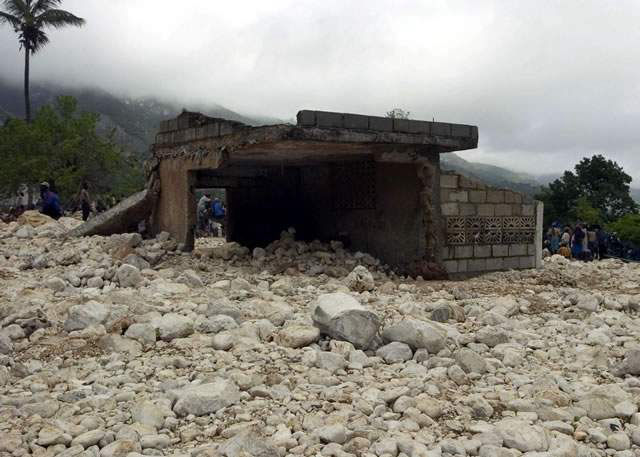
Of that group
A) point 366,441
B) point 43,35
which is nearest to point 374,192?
point 366,441

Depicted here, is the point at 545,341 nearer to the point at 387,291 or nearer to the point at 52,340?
the point at 387,291

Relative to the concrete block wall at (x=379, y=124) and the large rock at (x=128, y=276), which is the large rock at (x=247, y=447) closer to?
the large rock at (x=128, y=276)

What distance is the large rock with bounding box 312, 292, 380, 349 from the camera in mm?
4438

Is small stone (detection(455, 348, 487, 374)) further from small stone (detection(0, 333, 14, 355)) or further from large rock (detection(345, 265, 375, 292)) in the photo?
small stone (detection(0, 333, 14, 355))

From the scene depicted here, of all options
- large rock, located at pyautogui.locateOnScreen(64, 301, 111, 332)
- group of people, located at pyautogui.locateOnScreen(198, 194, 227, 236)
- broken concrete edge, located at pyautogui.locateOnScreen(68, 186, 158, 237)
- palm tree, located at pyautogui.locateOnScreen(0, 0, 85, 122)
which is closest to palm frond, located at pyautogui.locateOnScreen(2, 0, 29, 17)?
palm tree, located at pyautogui.locateOnScreen(0, 0, 85, 122)

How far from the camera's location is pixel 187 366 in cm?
410

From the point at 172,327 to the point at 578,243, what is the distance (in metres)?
10.9

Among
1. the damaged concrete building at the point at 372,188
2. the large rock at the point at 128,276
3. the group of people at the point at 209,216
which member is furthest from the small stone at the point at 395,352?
the group of people at the point at 209,216

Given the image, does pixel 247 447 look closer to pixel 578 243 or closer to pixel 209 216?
pixel 578 243

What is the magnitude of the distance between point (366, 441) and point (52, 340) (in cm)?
275

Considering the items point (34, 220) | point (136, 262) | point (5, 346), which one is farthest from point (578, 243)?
point (5, 346)

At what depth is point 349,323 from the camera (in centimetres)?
446

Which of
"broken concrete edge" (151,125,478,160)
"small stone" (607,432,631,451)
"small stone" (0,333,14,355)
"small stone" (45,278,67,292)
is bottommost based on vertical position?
"small stone" (607,432,631,451)

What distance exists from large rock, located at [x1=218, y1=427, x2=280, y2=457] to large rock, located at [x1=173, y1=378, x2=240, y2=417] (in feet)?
1.45
